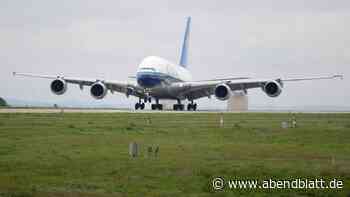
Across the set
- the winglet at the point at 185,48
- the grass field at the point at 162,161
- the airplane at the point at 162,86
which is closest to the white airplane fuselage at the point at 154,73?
the airplane at the point at 162,86

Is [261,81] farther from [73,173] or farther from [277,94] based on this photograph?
[73,173]

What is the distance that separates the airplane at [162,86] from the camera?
219ft

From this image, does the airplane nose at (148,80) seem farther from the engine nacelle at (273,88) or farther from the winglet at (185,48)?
the winglet at (185,48)

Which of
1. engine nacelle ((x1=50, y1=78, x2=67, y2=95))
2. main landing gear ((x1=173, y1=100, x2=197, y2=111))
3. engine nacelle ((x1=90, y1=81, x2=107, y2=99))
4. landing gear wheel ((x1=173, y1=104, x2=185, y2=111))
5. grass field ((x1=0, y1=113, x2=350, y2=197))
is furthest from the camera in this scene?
landing gear wheel ((x1=173, y1=104, x2=185, y2=111))

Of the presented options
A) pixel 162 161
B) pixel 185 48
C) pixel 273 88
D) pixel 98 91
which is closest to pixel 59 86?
pixel 98 91

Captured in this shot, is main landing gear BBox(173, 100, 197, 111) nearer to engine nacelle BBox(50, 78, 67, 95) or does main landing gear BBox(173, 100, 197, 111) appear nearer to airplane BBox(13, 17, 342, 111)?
airplane BBox(13, 17, 342, 111)

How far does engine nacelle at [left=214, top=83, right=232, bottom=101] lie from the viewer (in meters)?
67.1

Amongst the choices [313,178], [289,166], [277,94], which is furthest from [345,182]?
[277,94]

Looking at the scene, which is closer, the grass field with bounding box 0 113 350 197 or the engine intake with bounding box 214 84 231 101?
the grass field with bounding box 0 113 350 197

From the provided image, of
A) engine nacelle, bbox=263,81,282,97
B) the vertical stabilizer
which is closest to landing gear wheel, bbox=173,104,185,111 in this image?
engine nacelle, bbox=263,81,282,97

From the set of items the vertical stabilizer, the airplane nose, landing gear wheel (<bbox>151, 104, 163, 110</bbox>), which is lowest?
landing gear wheel (<bbox>151, 104, 163, 110</bbox>)

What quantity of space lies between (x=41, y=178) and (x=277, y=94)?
49.2 m

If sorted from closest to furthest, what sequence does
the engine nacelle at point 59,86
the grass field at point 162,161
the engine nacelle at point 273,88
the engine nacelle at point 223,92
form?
1. the grass field at point 162,161
2. the engine nacelle at point 273,88
3. the engine nacelle at point 59,86
4. the engine nacelle at point 223,92

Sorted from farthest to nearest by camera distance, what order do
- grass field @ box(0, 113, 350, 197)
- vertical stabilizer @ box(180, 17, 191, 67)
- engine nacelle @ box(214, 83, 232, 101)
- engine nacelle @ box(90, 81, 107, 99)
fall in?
vertical stabilizer @ box(180, 17, 191, 67)
engine nacelle @ box(90, 81, 107, 99)
engine nacelle @ box(214, 83, 232, 101)
grass field @ box(0, 113, 350, 197)
